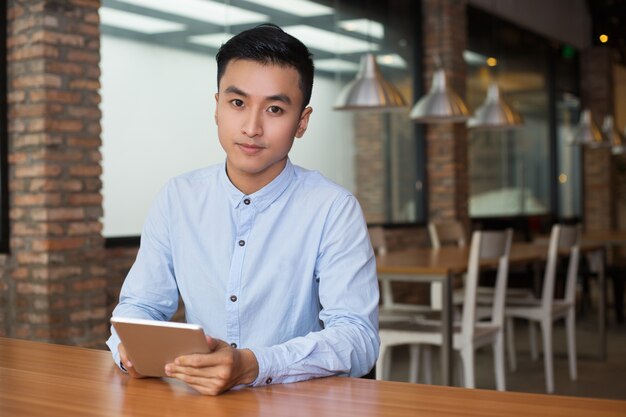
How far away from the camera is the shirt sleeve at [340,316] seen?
1.43 metres

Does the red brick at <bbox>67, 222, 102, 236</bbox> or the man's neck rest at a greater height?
the man's neck

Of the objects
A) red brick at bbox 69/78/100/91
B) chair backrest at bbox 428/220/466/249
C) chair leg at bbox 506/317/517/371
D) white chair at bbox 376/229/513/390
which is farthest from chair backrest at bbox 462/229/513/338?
red brick at bbox 69/78/100/91

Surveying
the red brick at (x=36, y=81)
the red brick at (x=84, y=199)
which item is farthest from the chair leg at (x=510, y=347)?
the red brick at (x=36, y=81)

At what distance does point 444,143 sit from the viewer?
24.6 feet

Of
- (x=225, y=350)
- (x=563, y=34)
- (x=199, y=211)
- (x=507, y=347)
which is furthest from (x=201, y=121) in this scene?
(x=563, y=34)

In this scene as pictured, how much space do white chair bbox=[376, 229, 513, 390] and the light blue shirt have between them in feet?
7.32

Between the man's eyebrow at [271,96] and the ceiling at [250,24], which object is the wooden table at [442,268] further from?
the man's eyebrow at [271,96]

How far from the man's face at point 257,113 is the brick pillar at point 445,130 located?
19.7 ft

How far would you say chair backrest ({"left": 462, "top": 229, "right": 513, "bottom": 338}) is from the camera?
12.9 feet

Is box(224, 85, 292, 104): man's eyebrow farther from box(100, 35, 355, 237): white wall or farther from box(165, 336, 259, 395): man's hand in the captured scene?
box(100, 35, 355, 237): white wall

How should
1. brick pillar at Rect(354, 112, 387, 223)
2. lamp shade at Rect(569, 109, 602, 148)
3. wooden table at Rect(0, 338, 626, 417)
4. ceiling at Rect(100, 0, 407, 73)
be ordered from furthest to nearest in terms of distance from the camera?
lamp shade at Rect(569, 109, 602, 148), brick pillar at Rect(354, 112, 387, 223), ceiling at Rect(100, 0, 407, 73), wooden table at Rect(0, 338, 626, 417)

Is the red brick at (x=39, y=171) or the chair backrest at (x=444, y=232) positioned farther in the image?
the chair backrest at (x=444, y=232)

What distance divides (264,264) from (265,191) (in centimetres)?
15

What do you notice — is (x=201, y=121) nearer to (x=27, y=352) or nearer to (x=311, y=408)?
(x=27, y=352)
